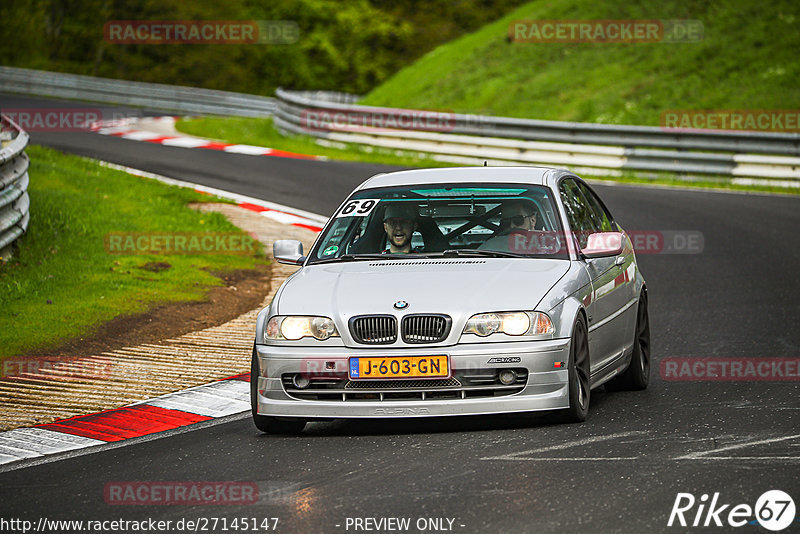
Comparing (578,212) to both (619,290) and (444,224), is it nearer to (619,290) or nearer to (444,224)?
(619,290)

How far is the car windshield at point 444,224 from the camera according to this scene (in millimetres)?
8258

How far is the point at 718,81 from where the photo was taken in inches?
1215

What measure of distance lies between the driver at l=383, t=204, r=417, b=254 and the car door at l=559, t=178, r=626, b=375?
1.04 metres

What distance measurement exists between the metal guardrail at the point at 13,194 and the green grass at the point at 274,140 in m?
11.7

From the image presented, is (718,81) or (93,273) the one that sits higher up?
(718,81)

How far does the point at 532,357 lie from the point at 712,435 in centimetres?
108

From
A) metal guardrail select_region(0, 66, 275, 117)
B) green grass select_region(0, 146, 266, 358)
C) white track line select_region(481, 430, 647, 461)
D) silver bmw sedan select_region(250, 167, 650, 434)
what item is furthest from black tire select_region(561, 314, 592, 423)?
metal guardrail select_region(0, 66, 275, 117)

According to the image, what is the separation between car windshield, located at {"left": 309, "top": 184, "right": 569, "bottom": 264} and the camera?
8258mm

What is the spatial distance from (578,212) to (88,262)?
22.7 feet

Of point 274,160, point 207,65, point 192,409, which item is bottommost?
point 192,409

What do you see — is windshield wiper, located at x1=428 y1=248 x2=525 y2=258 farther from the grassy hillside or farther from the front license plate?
the grassy hillside

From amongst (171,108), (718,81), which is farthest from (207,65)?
(718,81)

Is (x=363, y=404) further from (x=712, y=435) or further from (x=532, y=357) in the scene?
(x=712, y=435)

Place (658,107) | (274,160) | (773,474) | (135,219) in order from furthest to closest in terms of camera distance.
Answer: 1. (658,107)
2. (274,160)
3. (135,219)
4. (773,474)
